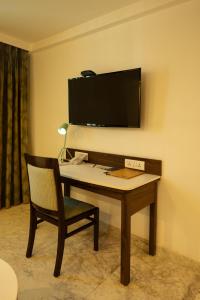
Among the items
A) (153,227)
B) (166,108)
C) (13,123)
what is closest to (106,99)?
(166,108)

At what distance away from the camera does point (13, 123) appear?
313 centimetres

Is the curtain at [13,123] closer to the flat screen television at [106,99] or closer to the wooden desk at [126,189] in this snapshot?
the flat screen television at [106,99]

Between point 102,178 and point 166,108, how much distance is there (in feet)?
2.72

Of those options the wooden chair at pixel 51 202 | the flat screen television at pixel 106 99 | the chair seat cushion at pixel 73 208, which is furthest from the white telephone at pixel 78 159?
the wooden chair at pixel 51 202

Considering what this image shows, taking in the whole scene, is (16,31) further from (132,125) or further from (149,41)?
(132,125)

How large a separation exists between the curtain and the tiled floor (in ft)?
2.75

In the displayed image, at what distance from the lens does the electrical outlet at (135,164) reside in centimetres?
218

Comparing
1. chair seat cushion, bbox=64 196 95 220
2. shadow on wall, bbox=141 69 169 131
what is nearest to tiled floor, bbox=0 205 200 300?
chair seat cushion, bbox=64 196 95 220

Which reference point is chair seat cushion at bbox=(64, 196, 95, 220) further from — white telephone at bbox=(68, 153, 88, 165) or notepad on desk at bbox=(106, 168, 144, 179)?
white telephone at bbox=(68, 153, 88, 165)

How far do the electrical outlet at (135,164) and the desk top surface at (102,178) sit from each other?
0.31 feet

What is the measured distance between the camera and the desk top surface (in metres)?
1.75

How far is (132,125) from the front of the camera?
215cm

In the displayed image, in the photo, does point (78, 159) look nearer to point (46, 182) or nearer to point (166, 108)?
point (46, 182)

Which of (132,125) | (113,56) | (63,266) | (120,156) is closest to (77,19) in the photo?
(113,56)
